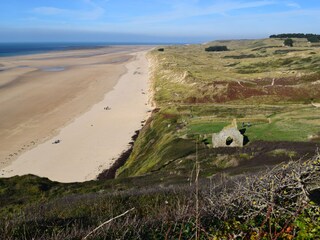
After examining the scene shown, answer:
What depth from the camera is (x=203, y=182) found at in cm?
1892

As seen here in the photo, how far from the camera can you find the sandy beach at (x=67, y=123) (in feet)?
118

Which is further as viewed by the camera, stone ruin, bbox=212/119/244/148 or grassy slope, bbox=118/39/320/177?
grassy slope, bbox=118/39/320/177

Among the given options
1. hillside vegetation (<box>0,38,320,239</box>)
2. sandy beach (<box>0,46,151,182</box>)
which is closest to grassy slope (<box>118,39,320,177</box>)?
hillside vegetation (<box>0,38,320,239</box>)

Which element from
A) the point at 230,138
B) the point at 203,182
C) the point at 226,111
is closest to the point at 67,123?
the point at 226,111

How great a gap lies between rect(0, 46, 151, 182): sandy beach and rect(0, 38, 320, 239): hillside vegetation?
3859mm

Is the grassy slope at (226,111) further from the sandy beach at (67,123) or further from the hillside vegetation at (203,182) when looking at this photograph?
the sandy beach at (67,123)

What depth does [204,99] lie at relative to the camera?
6131 centimetres

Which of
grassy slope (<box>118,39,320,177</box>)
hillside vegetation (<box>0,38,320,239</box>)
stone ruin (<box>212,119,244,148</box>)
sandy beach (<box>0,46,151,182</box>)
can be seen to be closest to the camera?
hillside vegetation (<box>0,38,320,239</box>)

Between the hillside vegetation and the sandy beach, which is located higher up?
the hillside vegetation

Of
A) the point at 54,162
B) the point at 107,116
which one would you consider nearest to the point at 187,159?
the point at 54,162

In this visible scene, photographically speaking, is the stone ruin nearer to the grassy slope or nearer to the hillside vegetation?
the hillside vegetation

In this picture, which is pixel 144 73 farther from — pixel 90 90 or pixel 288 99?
pixel 288 99

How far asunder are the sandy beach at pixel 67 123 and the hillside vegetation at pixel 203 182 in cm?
386

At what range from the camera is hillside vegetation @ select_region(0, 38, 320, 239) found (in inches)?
282
